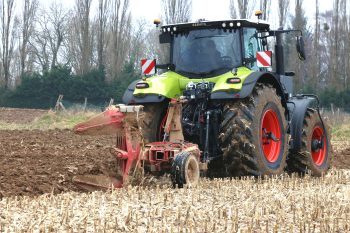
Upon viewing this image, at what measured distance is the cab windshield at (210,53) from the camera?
7832mm

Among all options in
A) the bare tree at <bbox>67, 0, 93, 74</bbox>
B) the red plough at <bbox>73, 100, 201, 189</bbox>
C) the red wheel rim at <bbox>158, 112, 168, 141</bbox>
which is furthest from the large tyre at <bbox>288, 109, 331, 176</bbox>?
the bare tree at <bbox>67, 0, 93, 74</bbox>

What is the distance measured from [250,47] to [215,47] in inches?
19.5

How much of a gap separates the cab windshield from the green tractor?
0.04 feet

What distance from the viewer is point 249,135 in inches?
279

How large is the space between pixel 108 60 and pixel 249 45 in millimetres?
32745

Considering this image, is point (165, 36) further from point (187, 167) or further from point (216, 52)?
point (187, 167)

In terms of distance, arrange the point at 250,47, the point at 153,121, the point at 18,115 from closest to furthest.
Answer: the point at 153,121 < the point at 250,47 < the point at 18,115

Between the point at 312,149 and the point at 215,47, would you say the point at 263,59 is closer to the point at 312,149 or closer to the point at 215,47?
the point at 215,47

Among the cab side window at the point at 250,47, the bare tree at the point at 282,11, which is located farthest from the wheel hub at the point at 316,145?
the bare tree at the point at 282,11

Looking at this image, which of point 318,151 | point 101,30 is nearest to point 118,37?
point 101,30

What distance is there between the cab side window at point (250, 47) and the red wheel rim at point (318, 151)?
157 centimetres

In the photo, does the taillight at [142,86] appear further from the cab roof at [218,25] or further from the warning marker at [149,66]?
the cab roof at [218,25]

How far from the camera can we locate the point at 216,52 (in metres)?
7.86

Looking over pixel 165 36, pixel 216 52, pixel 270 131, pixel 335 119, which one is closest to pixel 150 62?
pixel 165 36
